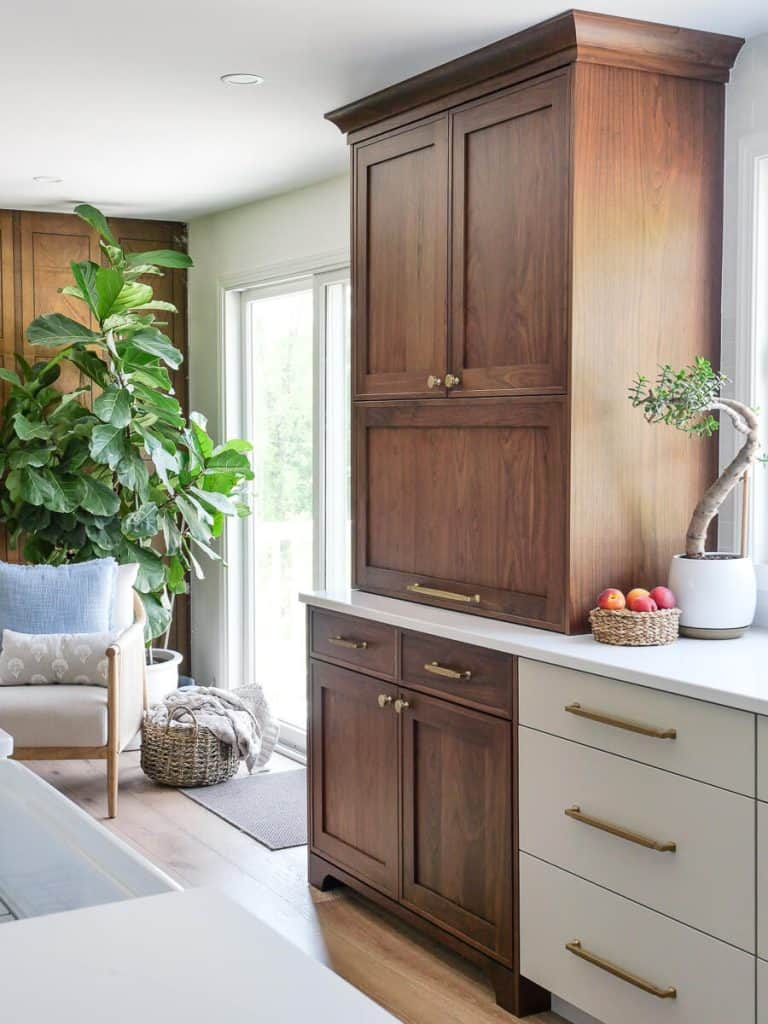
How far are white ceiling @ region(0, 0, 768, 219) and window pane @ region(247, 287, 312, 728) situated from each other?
796 millimetres

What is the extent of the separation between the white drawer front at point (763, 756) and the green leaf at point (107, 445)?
3322mm

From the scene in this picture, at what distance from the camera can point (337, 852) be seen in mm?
3602

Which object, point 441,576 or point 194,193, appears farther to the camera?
point 194,193

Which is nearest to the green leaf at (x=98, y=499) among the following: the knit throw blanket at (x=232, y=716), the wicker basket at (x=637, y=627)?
the knit throw blanket at (x=232, y=716)

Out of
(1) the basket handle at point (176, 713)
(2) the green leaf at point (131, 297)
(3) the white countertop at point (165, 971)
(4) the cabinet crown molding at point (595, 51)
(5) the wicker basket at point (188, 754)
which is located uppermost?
(4) the cabinet crown molding at point (595, 51)

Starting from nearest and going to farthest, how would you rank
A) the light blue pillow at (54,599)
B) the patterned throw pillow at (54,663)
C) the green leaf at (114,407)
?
the patterned throw pillow at (54,663) < the light blue pillow at (54,599) < the green leaf at (114,407)

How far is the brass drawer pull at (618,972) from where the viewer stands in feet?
8.13

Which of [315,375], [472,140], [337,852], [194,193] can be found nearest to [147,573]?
[315,375]

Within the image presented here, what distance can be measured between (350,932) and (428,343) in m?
1.65

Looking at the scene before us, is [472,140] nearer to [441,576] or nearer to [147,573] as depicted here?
[441,576]

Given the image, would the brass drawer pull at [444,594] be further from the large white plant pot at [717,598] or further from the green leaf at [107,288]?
the green leaf at [107,288]

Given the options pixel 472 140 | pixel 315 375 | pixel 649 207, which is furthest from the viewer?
pixel 315 375

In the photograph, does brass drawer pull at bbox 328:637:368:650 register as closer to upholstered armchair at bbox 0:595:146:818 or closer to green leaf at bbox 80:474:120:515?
upholstered armchair at bbox 0:595:146:818

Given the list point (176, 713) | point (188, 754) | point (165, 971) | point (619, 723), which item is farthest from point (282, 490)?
point (165, 971)
